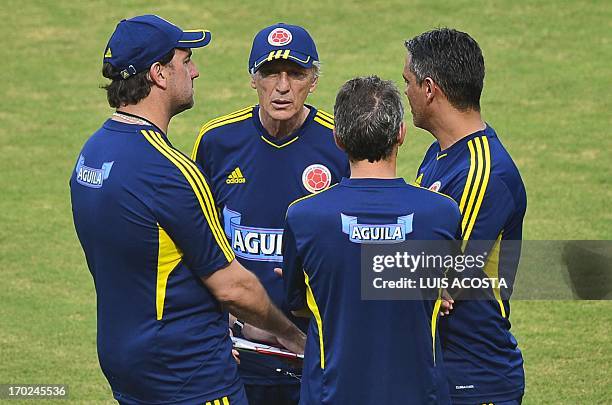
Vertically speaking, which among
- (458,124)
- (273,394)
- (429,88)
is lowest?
(273,394)

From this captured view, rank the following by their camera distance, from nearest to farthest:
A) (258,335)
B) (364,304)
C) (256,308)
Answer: (364,304)
(256,308)
(258,335)

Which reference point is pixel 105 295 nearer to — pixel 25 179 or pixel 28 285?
pixel 28 285

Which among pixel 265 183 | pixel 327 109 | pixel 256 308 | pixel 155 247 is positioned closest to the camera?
pixel 155 247

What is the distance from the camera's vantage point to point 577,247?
9.79 metres

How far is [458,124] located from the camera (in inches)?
195

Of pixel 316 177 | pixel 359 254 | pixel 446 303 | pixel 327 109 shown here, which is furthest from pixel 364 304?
pixel 327 109

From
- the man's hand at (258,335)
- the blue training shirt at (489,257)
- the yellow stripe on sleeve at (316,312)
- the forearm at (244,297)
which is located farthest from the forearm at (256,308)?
the blue training shirt at (489,257)

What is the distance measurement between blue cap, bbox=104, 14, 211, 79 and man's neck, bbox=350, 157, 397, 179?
3.25 ft

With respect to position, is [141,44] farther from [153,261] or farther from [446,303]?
[446,303]

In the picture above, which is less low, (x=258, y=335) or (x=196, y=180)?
(x=196, y=180)

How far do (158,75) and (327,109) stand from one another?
300 inches

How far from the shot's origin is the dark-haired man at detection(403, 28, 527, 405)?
4738 millimetres

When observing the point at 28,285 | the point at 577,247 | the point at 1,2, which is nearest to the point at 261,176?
the point at 28,285

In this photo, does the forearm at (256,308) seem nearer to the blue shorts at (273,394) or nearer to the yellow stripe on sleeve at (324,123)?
the blue shorts at (273,394)
